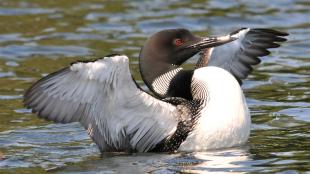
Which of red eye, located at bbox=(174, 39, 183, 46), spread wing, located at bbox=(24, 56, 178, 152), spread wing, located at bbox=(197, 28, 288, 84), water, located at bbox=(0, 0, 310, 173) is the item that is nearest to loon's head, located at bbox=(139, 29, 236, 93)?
red eye, located at bbox=(174, 39, 183, 46)

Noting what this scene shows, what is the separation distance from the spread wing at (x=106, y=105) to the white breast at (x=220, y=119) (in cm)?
27

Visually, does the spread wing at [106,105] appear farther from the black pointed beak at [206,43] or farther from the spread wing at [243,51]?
the spread wing at [243,51]

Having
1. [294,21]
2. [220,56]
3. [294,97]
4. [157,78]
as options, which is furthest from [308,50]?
[157,78]

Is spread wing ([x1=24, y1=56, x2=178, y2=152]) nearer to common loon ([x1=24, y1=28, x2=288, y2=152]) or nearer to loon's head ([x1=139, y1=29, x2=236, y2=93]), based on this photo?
common loon ([x1=24, y1=28, x2=288, y2=152])

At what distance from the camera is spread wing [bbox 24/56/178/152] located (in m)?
8.10

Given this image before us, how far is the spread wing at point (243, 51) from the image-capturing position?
32.6 feet

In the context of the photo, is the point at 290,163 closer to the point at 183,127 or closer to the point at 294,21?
the point at 183,127

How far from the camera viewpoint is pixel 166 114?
8555 mm

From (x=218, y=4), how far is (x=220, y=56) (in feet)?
21.0

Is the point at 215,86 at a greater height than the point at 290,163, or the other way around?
the point at 215,86

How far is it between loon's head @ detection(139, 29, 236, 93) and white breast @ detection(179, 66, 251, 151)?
55cm

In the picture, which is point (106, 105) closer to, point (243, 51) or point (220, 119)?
point (220, 119)

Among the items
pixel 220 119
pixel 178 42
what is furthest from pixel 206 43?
pixel 220 119

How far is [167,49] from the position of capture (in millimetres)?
9047
